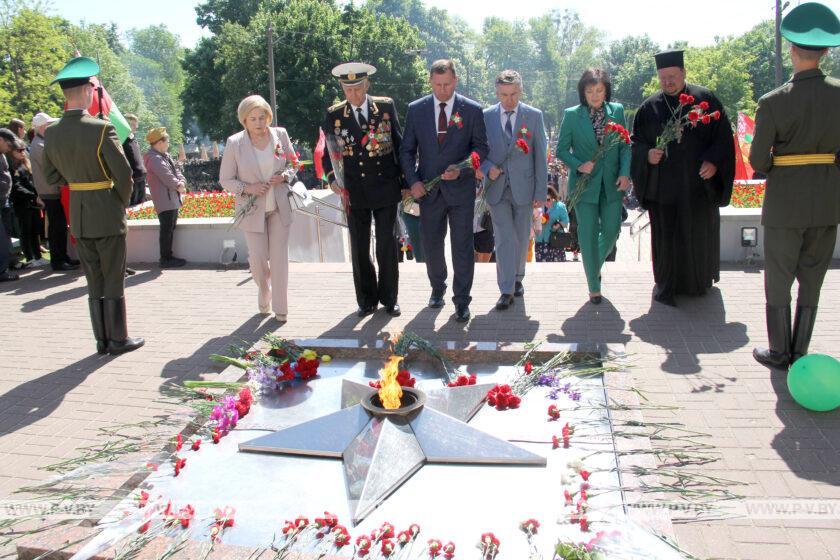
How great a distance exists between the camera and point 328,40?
40062 mm

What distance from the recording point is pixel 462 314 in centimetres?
670

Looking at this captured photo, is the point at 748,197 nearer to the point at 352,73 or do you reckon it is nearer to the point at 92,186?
the point at 352,73

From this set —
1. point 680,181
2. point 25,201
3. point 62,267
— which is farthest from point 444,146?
point 25,201

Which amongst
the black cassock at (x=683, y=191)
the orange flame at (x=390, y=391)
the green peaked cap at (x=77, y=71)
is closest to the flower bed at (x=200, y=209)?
the green peaked cap at (x=77, y=71)

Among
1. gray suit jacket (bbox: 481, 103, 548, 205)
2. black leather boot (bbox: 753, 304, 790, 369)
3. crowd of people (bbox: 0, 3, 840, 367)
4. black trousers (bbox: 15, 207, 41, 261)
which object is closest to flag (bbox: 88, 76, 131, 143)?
black trousers (bbox: 15, 207, 41, 261)

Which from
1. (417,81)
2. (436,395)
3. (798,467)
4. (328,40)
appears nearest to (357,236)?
(436,395)

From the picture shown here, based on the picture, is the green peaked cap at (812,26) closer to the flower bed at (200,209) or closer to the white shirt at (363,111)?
the white shirt at (363,111)

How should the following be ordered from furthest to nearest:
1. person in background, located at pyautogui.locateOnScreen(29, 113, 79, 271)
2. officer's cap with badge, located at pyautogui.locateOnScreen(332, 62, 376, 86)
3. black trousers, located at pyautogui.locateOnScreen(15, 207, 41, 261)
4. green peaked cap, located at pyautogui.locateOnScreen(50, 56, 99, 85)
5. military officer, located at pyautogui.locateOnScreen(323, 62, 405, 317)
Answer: black trousers, located at pyautogui.locateOnScreen(15, 207, 41, 261), person in background, located at pyautogui.locateOnScreen(29, 113, 79, 271), military officer, located at pyautogui.locateOnScreen(323, 62, 405, 317), officer's cap with badge, located at pyautogui.locateOnScreen(332, 62, 376, 86), green peaked cap, located at pyautogui.locateOnScreen(50, 56, 99, 85)

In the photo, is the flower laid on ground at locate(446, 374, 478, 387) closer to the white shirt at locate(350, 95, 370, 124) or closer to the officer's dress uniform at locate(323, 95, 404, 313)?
the officer's dress uniform at locate(323, 95, 404, 313)

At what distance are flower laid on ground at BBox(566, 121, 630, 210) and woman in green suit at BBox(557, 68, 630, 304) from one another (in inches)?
1.1

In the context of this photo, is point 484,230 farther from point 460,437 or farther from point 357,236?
point 460,437

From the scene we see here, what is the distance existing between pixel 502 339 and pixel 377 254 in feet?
4.81

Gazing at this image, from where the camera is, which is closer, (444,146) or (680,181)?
(444,146)

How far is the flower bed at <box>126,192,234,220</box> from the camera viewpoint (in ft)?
40.5
